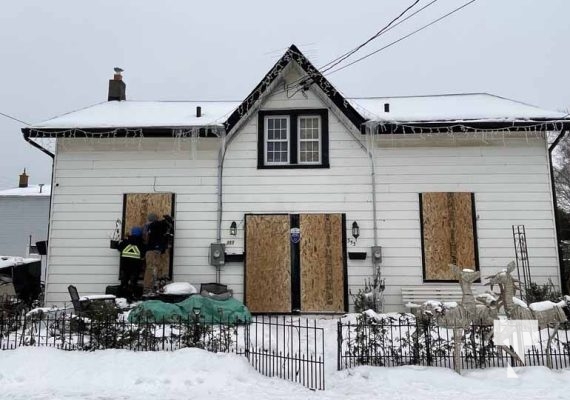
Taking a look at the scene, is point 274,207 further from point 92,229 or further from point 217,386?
point 217,386

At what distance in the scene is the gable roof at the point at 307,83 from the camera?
11023 mm

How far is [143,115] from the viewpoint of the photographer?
1244 centimetres

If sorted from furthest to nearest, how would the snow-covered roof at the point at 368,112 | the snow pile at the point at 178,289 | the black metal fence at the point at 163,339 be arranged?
the snow-covered roof at the point at 368,112 → the snow pile at the point at 178,289 → the black metal fence at the point at 163,339

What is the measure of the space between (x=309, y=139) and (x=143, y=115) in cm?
493

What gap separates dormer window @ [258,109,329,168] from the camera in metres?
11.3

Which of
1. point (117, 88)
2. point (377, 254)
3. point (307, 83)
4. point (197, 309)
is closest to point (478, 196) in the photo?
point (377, 254)

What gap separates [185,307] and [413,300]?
216 inches

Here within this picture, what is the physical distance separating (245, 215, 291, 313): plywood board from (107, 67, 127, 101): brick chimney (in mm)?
7142

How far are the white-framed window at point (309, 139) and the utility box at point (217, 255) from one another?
3072 mm

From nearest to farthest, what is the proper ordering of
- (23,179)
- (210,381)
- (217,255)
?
(210,381)
(217,255)
(23,179)

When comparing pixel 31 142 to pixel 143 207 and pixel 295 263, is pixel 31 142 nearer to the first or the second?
pixel 143 207

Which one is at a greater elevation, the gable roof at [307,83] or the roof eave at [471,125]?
the gable roof at [307,83]

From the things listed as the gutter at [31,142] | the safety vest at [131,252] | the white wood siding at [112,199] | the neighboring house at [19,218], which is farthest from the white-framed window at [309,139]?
the neighboring house at [19,218]

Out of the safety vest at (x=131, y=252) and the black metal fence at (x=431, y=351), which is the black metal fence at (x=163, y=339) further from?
the safety vest at (x=131, y=252)
